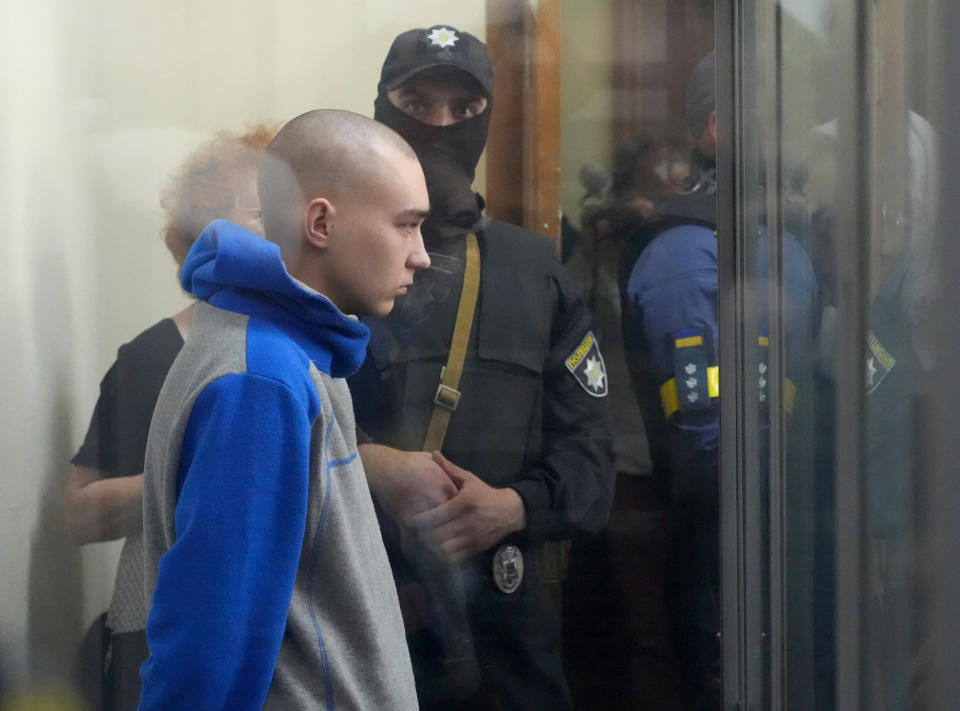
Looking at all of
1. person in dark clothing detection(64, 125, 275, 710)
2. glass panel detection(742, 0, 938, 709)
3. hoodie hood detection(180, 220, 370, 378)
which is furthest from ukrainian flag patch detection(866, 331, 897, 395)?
person in dark clothing detection(64, 125, 275, 710)

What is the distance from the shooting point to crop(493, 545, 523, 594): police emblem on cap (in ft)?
5.00

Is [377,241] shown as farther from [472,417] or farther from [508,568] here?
[508,568]

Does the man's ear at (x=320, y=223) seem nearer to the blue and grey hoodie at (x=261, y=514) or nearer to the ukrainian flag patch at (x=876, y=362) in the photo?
the blue and grey hoodie at (x=261, y=514)

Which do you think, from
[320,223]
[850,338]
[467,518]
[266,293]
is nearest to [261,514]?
[266,293]

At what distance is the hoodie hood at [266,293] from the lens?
996 mm

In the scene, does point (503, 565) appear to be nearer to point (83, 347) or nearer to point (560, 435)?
point (560, 435)

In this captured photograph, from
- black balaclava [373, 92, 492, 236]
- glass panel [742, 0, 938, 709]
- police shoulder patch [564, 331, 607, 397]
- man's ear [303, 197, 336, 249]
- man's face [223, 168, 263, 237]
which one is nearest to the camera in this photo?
glass panel [742, 0, 938, 709]

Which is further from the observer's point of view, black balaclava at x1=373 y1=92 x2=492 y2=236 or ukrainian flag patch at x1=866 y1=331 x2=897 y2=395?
black balaclava at x1=373 y1=92 x2=492 y2=236

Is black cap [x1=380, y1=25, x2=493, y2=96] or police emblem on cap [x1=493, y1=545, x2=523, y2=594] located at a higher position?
black cap [x1=380, y1=25, x2=493, y2=96]

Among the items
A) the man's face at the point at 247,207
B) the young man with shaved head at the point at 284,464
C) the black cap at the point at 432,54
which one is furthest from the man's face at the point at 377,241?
the black cap at the point at 432,54

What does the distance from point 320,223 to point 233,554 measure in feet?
1.15

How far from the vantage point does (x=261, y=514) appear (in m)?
0.93

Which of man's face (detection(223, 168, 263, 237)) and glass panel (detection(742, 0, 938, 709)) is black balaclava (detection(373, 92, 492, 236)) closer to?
man's face (detection(223, 168, 263, 237))

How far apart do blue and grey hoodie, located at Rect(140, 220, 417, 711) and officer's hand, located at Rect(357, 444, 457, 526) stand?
34cm
